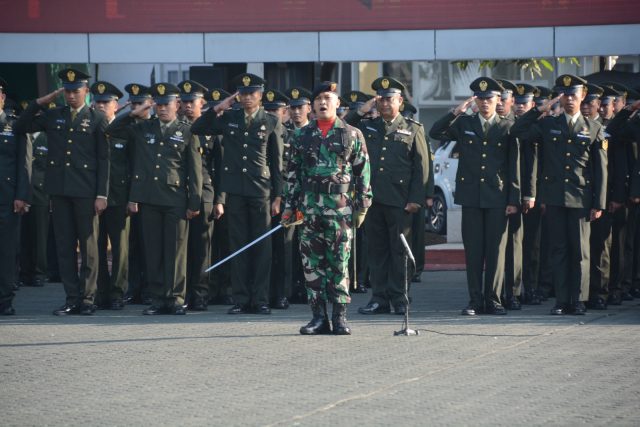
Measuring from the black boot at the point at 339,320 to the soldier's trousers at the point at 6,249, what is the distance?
3769 millimetres

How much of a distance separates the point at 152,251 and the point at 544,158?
13.6 feet

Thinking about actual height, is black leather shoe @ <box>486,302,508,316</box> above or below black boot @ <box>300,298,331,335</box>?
below

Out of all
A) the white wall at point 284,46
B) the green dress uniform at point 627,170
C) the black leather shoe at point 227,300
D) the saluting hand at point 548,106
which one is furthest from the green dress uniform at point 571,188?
the white wall at point 284,46

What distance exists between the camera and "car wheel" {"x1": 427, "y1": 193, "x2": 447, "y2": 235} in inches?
993

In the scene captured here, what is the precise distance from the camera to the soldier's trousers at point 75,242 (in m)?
14.0

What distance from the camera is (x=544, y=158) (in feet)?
46.5

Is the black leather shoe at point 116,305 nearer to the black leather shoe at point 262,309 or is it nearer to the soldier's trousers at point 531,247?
the black leather shoe at point 262,309

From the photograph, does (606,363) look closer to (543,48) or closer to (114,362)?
(114,362)

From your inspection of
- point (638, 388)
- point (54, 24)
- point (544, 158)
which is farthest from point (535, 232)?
point (54, 24)

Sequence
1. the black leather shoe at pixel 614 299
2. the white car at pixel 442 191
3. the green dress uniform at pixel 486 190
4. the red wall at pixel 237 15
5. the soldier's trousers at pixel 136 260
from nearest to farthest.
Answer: the green dress uniform at pixel 486 190
the black leather shoe at pixel 614 299
the soldier's trousers at pixel 136 260
the red wall at pixel 237 15
the white car at pixel 442 191

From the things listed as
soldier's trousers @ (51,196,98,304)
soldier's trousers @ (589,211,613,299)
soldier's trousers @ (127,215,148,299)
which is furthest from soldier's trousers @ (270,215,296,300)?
soldier's trousers @ (589,211,613,299)

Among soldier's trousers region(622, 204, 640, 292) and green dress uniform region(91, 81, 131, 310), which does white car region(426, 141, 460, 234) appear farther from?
green dress uniform region(91, 81, 131, 310)

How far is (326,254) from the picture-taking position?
481 inches

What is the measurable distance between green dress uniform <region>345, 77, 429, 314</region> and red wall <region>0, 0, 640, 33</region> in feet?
19.1
